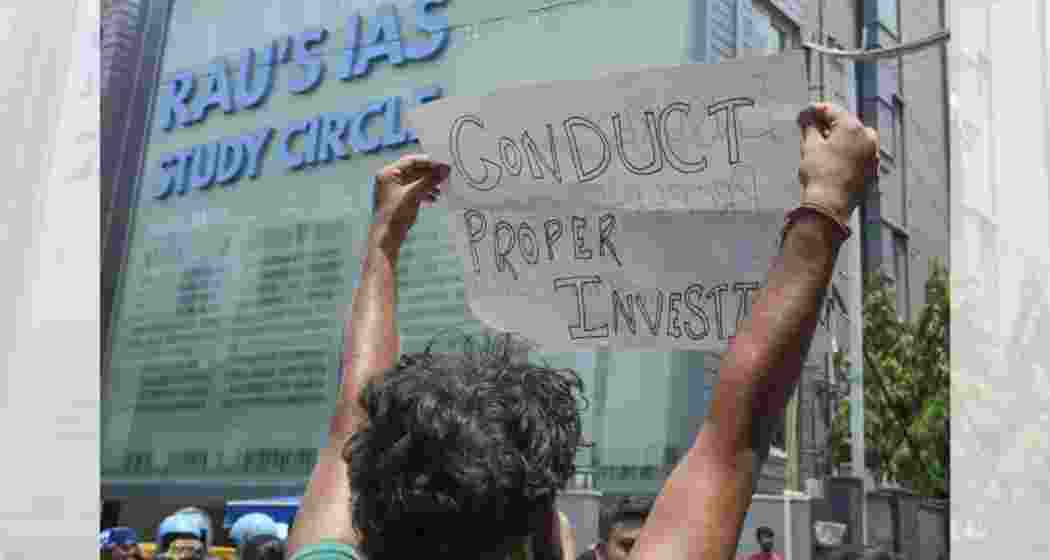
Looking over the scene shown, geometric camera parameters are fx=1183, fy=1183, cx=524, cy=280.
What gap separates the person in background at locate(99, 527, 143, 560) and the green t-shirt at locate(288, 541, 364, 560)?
3962 mm

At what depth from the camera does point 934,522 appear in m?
16.0

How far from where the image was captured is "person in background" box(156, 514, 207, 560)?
423 centimetres

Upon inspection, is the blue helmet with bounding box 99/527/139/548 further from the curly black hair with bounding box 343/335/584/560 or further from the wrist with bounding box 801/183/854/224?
the wrist with bounding box 801/183/854/224

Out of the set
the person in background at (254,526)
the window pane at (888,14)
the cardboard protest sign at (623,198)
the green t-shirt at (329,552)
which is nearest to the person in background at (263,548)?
the person in background at (254,526)

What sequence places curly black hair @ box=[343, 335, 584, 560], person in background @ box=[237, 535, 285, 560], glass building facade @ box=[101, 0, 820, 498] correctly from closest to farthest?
curly black hair @ box=[343, 335, 584, 560]
person in background @ box=[237, 535, 285, 560]
glass building facade @ box=[101, 0, 820, 498]

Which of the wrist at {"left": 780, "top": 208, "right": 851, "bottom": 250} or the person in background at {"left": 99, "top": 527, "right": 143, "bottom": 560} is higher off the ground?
the wrist at {"left": 780, "top": 208, "right": 851, "bottom": 250}

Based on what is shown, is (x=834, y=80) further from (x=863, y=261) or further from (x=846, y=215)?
(x=846, y=215)

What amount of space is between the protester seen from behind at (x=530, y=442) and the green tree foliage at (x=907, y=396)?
53.1 feet

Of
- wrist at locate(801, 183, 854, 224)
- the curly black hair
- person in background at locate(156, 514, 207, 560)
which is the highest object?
wrist at locate(801, 183, 854, 224)

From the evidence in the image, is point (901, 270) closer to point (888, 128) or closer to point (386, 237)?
point (888, 128)

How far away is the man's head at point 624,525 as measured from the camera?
2.93 metres

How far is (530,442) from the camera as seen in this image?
0.97 meters

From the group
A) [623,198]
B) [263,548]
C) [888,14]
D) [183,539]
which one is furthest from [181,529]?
[888,14]

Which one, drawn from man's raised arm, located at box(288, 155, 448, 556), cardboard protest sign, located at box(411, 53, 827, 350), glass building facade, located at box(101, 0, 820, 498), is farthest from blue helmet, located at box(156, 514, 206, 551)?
glass building facade, located at box(101, 0, 820, 498)
